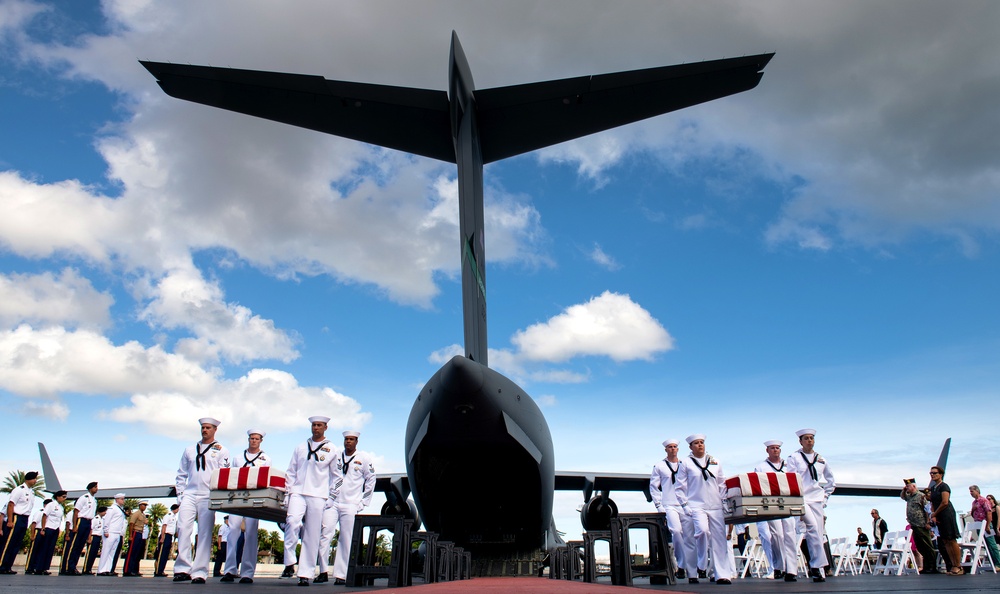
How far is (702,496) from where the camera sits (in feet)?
25.5

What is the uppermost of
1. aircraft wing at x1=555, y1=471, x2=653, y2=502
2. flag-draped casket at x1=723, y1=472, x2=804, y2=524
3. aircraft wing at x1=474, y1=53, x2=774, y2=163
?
aircraft wing at x1=474, y1=53, x2=774, y2=163

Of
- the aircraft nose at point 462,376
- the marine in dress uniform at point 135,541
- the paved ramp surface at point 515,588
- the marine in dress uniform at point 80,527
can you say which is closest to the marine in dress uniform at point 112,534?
the marine in dress uniform at point 135,541

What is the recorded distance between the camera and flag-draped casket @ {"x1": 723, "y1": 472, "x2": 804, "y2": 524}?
6789mm

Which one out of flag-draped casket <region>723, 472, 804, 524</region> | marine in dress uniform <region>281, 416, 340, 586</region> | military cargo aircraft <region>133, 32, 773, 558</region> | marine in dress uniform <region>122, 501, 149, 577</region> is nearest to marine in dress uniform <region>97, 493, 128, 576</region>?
marine in dress uniform <region>122, 501, 149, 577</region>

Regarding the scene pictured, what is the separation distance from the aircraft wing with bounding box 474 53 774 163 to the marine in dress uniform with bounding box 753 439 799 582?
14.6 feet

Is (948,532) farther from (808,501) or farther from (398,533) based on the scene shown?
(398,533)

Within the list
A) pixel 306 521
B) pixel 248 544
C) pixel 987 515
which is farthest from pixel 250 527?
pixel 987 515

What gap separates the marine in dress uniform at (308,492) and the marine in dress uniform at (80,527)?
787 centimetres

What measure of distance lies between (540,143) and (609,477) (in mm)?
10397

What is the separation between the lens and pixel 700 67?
7.65m

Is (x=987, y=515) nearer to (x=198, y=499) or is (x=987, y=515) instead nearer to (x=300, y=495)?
(x=300, y=495)

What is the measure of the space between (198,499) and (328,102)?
4.93m

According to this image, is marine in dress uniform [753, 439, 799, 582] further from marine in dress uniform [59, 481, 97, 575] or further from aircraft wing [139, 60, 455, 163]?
marine in dress uniform [59, 481, 97, 575]

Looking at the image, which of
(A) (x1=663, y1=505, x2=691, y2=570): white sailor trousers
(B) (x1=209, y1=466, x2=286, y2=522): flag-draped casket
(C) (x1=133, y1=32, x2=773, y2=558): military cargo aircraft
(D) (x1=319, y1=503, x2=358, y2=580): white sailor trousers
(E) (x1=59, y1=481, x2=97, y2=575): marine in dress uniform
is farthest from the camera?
(E) (x1=59, y1=481, x2=97, y2=575): marine in dress uniform
